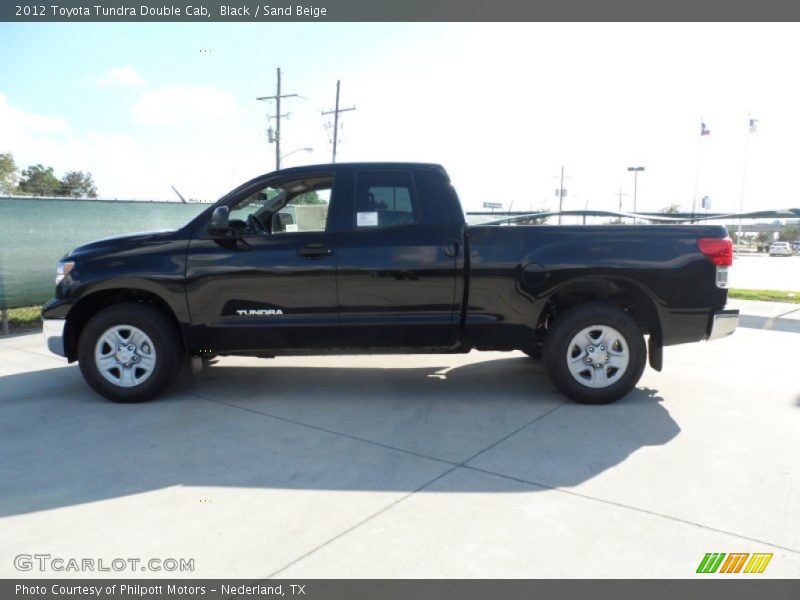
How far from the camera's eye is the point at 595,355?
15.9ft

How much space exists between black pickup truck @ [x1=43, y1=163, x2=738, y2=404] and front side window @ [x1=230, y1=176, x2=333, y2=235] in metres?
0.05

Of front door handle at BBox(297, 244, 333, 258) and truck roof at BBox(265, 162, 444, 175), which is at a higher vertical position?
truck roof at BBox(265, 162, 444, 175)

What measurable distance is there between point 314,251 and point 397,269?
0.68 metres

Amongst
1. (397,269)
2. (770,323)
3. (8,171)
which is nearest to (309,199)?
(397,269)

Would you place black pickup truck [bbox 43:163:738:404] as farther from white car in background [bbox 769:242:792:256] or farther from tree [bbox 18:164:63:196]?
tree [bbox 18:164:63:196]

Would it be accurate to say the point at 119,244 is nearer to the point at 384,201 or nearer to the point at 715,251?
the point at 384,201

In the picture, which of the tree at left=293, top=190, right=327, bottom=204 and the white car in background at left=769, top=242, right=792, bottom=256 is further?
the white car in background at left=769, top=242, right=792, bottom=256

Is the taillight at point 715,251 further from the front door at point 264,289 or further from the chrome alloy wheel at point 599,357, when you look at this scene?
the front door at point 264,289

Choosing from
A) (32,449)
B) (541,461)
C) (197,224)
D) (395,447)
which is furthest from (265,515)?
Answer: (197,224)

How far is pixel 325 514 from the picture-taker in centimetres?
311

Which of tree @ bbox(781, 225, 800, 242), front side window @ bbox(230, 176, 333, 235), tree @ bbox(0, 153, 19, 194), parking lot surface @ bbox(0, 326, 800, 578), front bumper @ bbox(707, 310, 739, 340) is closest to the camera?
parking lot surface @ bbox(0, 326, 800, 578)

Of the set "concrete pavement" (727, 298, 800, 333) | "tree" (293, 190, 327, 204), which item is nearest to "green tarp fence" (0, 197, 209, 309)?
"tree" (293, 190, 327, 204)

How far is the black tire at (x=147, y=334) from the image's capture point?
Result: 4.88 metres

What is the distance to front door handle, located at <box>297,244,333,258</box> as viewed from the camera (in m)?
4.86
